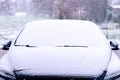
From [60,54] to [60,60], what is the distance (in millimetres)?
238

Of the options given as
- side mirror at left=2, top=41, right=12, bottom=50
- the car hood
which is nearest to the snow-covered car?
the car hood

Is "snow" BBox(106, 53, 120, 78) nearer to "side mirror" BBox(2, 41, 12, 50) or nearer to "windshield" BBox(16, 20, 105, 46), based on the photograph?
"windshield" BBox(16, 20, 105, 46)

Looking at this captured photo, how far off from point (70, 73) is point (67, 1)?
678cm

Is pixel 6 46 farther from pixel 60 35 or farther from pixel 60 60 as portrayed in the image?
pixel 60 60

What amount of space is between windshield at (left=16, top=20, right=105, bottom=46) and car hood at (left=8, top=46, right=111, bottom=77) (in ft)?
0.70

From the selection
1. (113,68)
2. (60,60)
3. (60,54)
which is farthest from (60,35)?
(113,68)

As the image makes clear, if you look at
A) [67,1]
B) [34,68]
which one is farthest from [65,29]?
[67,1]

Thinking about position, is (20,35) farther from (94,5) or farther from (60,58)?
(94,5)

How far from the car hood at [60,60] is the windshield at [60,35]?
212mm

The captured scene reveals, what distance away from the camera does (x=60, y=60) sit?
419 cm

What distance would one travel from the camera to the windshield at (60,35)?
495cm

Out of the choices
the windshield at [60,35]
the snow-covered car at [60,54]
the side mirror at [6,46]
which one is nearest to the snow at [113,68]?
the snow-covered car at [60,54]

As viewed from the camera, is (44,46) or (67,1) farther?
(67,1)

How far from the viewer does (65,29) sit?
534cm
